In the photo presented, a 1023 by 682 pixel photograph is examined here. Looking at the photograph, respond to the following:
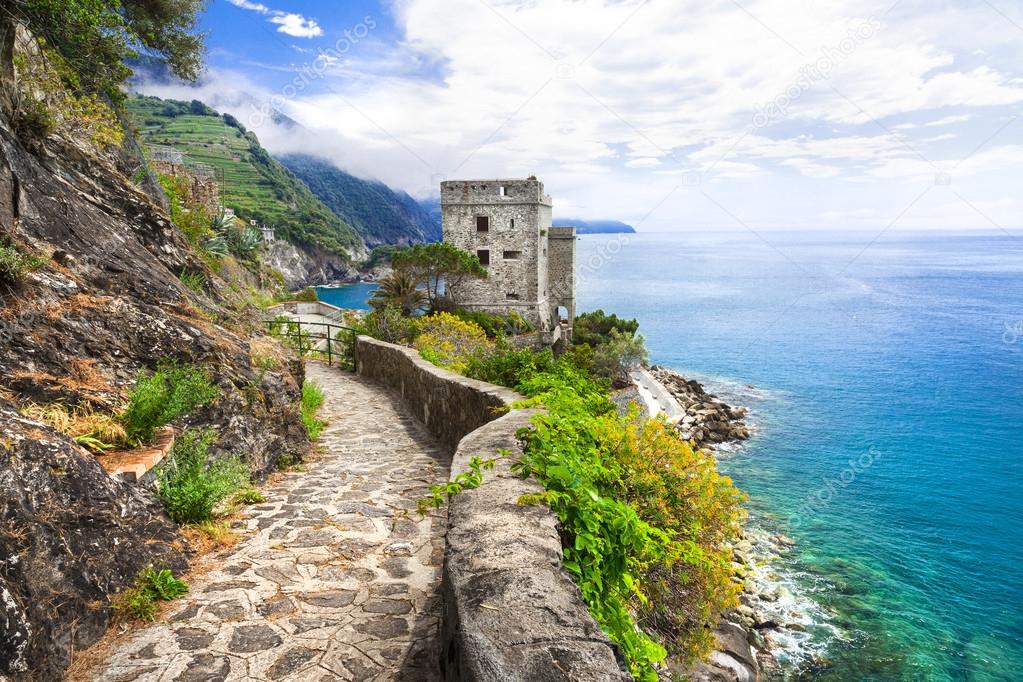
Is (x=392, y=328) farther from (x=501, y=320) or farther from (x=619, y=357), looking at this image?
(x=501, y=320)

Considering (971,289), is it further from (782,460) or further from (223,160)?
(223,160)

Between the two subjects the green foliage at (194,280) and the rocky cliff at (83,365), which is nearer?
the rocky cliff at (83,365)

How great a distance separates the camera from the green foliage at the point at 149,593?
11.1ft

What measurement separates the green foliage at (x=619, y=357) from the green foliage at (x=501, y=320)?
481cm

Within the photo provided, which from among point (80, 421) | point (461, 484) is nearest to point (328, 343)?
point (80, 421)

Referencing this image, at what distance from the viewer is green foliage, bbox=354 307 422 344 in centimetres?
1565

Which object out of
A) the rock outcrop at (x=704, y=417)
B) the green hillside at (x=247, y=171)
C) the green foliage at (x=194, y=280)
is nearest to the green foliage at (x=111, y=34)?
the green foliage at (x=194, y=280)

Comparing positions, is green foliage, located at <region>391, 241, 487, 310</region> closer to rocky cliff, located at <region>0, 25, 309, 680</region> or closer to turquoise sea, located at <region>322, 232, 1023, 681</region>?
turquoise sea, located at <region>322, 232, 1023, 681</region>

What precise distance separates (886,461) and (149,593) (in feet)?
104

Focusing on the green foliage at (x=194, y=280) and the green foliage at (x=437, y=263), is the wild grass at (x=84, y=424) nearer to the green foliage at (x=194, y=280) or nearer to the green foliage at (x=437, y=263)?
the green foliage at (x=194, y=280)

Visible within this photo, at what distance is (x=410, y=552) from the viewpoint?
4480 mm

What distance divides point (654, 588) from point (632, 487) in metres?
0.70

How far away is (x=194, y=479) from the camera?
4746mm

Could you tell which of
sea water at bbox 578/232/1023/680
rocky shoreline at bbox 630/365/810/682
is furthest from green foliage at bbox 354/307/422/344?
sea water at bbox 578/232/1023/680
